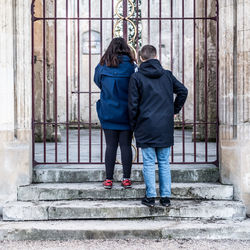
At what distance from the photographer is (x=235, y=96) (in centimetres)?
481

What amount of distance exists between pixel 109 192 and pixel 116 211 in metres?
0.34

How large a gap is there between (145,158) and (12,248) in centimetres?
153

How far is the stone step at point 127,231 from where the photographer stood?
411cm

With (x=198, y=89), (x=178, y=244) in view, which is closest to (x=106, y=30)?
(x=198, y=89)

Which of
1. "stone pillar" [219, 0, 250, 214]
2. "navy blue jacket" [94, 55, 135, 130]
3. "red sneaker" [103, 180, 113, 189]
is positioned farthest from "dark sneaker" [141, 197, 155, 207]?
"stone pillar" [219, 0, 250, 214]

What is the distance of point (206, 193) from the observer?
4.74 m

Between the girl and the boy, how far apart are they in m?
0.25

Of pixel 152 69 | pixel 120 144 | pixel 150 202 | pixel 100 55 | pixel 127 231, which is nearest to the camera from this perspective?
pixel 127 231

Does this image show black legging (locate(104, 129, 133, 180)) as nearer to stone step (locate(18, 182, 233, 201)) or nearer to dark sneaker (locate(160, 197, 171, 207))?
stone step (locate(18, 182, 233, 201))

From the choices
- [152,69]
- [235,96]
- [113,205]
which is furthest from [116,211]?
[235,96]

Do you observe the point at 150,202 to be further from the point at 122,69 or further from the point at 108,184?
the point at 122,69

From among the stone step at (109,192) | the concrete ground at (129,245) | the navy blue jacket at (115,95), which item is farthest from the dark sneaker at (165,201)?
the navy blue jacket at (115,95)

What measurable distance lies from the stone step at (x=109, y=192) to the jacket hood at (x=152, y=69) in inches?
51.1

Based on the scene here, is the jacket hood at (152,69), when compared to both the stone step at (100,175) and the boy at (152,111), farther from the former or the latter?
the stone step at (100,175)
